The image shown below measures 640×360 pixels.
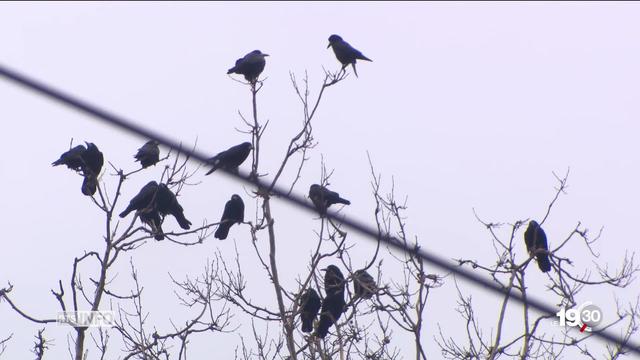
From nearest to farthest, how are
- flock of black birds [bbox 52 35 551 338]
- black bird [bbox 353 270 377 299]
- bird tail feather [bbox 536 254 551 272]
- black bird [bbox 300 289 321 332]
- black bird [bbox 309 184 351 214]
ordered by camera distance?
black bird [bbox 353 270 377 299] → flock of black birds [bbox 52 35 551 338] → black bird [bbox 300 289 321 332] → bird tail feather [bbox 536 254 551 272] → black bird [bbox 309 184 351 214]

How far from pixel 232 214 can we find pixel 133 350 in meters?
2.50

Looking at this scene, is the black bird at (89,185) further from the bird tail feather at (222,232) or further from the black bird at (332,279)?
the black bird at (332,279)

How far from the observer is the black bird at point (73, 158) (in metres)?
8.12

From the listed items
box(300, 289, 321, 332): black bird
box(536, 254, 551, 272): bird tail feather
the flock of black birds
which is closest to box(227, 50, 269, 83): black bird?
the flock of black birds

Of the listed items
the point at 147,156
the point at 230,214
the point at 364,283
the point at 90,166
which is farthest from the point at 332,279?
the point at 90,166

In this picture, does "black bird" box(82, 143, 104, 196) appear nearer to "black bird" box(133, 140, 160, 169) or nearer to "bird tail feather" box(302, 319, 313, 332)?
"black bird" box(133, 140, 160, 169)

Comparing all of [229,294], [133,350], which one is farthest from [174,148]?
[229,294]

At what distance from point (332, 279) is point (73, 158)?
2516mm

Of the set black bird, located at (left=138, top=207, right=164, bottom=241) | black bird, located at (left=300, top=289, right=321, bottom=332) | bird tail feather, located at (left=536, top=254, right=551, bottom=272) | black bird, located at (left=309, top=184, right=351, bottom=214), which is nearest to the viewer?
black bird, located at (left=138, top=207, right=164, bottom=241)

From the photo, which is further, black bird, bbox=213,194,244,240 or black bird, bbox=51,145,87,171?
black bird, bbox=213,194,244,240

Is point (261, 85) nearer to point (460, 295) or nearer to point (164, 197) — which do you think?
point (164, 197)

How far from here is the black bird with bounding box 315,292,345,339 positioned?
7117 millimetres

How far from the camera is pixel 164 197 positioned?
299 inches

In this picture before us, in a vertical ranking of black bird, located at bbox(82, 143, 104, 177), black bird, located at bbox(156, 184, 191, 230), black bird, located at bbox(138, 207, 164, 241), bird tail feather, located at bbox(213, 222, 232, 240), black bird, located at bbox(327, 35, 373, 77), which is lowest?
black bird, located at bbox(138, 207, 164, 241)
